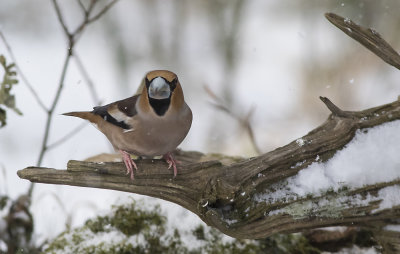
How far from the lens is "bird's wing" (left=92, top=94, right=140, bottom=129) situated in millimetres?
2374

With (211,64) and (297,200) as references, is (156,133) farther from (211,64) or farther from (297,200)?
(211,64)

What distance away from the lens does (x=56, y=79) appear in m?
6.27

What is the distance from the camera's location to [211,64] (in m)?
7.51

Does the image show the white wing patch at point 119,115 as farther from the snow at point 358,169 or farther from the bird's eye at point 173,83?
the snow at point 358,169

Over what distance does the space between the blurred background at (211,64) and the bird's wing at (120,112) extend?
2.09 metres

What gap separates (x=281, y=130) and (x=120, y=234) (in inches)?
140

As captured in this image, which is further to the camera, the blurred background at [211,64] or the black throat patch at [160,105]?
the blurred background at [211,64]

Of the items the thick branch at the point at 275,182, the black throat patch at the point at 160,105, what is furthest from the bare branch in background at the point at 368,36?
the black throat patch at the point at 160,105

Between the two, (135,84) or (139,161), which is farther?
(135,84)

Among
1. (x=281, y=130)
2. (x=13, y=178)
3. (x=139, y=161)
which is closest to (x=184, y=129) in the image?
(x=139, y=161)

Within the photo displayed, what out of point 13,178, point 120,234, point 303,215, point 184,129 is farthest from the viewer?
point 13,178

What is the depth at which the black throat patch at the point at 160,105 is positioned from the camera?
228 cm

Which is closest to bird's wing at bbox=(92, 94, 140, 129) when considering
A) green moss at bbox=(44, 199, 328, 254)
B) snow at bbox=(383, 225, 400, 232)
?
green moss at bbox=(44, 199, 328, 254)

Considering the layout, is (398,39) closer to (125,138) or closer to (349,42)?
(349,42)
